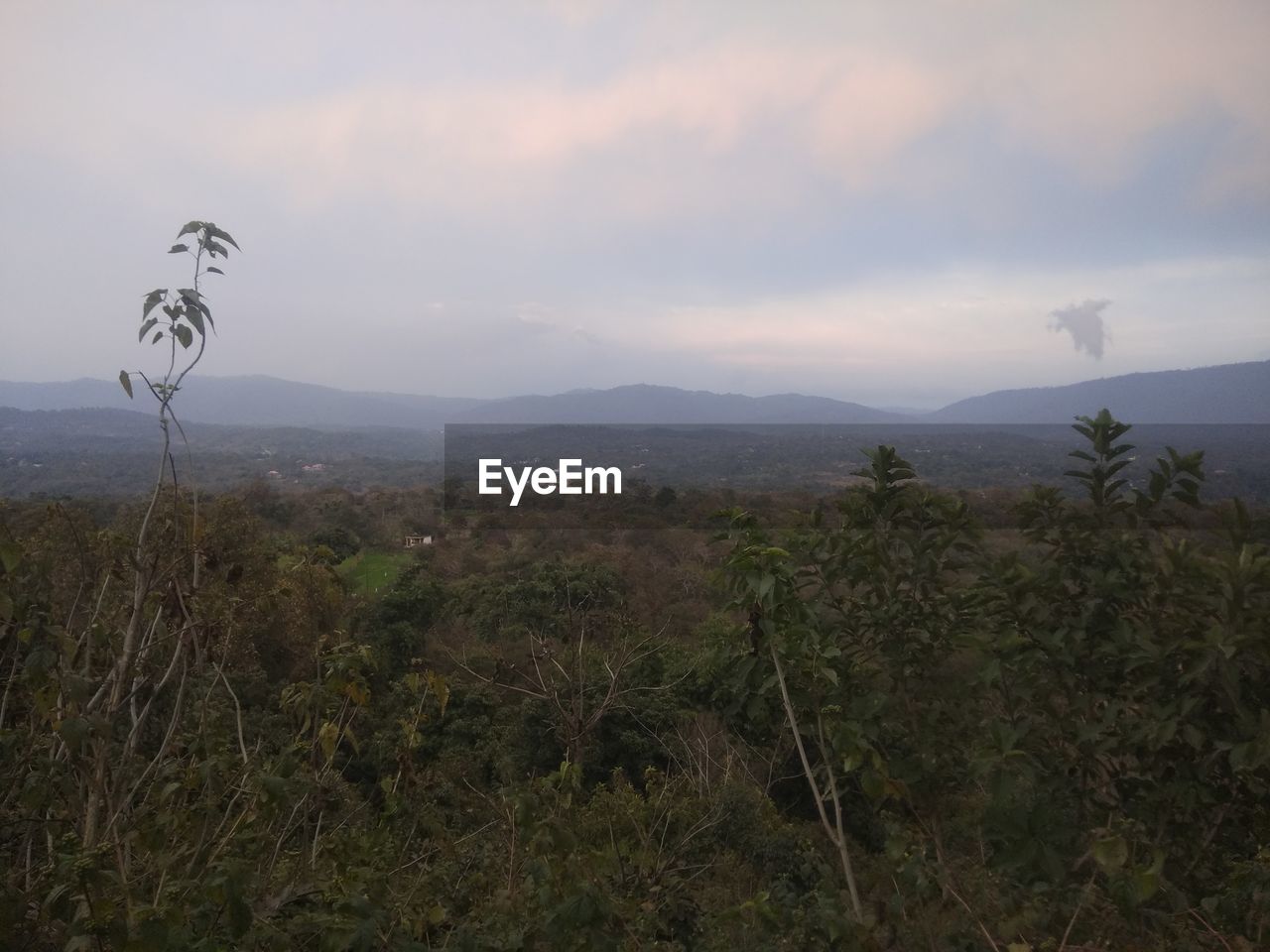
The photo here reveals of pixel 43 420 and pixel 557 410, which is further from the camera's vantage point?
pixel 557 410

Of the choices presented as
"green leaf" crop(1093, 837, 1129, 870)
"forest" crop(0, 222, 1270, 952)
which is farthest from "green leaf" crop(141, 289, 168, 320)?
"green leaf" crop(1093, 837, 1129, 870)

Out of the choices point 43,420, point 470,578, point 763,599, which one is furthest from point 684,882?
point 43,420

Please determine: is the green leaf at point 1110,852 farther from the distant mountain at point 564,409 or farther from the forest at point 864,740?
the distant mountain at point 564,409

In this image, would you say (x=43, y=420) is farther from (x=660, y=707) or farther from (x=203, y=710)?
(x=203, y=710)

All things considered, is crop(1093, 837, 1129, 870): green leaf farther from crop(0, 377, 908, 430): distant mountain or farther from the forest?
crop(0, 377, 908, 430): distant mountain

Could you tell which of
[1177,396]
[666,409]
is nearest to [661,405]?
[666,409]

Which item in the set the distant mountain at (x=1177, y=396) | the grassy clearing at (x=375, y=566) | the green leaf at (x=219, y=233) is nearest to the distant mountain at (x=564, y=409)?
the grassy clearing at (x=375, y=566)
